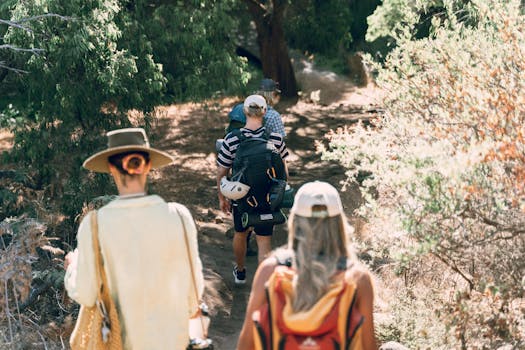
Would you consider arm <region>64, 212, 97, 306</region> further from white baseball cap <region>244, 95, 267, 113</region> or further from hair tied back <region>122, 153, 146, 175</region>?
white baseball cap <region>244, 95, 267, 113</region>

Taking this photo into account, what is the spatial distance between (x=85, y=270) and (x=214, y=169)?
9.88 metres

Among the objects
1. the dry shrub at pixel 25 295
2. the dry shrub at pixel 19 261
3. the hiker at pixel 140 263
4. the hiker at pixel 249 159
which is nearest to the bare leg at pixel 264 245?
the hiker at pixel 249 159

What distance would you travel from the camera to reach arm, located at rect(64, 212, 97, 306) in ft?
12.4

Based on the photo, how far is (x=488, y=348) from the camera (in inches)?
219

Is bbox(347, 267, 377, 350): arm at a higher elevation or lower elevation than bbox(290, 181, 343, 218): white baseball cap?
lower

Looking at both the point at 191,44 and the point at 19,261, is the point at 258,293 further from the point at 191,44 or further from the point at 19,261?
the point at 191,44

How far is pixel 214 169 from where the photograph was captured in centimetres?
1366

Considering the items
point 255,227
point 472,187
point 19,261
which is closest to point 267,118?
point 255,227

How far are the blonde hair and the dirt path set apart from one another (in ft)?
11.9

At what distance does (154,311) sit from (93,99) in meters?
6.55

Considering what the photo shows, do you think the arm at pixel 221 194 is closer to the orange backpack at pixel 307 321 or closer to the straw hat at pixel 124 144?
the straw hat at pixel 124 144

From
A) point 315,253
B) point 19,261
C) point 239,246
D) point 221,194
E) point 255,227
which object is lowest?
point 239,246

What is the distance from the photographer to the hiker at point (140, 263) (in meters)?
3.81

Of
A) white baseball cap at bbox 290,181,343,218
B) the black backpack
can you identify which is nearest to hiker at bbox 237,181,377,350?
white baseball cap at bbox 290,181,343,218
